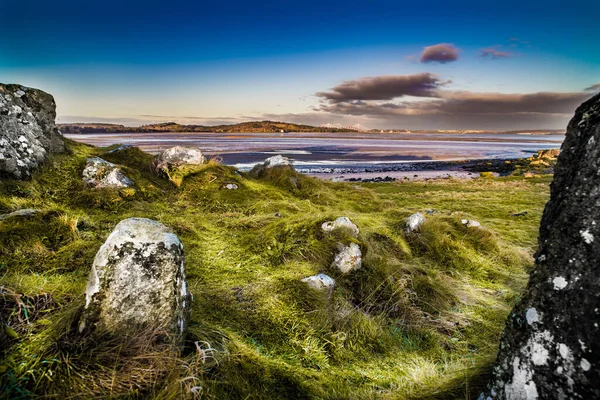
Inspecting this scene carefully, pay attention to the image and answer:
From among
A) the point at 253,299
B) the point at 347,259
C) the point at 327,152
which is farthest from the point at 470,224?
the point at 327,152

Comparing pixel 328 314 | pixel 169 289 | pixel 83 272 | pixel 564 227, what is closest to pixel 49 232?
pixel 83 272

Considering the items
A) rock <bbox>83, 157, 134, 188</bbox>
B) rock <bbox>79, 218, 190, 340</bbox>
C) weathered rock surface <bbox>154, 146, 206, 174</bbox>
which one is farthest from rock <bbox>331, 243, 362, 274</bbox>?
weathered rock surface <bbox>154, 146, 206, 174</bbox>

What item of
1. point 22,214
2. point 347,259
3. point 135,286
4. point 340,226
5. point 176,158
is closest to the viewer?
point 135,286

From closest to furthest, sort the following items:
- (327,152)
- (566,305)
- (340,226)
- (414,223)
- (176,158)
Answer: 1. (566,305)
2. (340,226)
3. (414,223)
4. (176,158)
5. (327,152)

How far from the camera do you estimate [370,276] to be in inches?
193

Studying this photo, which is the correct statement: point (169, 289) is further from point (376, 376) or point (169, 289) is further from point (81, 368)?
point (376, 376)

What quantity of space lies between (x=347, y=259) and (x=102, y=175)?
5.42 meters

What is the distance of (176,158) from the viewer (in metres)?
8.75

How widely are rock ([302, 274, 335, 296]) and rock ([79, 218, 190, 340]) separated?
192 cm

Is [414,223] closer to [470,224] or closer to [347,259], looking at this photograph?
[470,224]

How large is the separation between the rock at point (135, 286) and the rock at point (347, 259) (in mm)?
2854

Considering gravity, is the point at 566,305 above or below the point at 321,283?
above

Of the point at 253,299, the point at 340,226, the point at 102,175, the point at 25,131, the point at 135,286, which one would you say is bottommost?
the point at 253,299

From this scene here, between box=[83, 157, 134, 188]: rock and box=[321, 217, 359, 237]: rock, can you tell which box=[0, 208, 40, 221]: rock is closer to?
box=[83, 157, 134, 188]: rock
